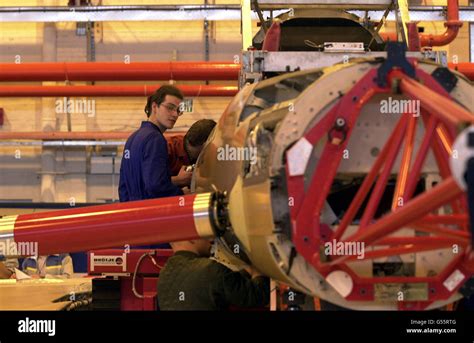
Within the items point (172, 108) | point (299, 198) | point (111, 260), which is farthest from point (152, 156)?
point (299, 198)

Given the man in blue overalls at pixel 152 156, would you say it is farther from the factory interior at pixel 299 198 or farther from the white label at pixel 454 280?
the white label at pixel 454 280

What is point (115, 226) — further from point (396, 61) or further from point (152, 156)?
point (152, 156)

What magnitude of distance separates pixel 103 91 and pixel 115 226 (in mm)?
8006

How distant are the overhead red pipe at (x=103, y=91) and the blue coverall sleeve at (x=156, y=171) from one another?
19.5 ft

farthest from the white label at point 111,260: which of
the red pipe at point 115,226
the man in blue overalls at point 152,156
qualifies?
the red pipe at point 115,226

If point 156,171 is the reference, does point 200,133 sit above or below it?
above

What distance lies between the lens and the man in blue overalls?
5.87 metres

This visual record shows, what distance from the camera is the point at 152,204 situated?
169 inches

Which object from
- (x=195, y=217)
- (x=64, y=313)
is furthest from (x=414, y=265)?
(x=64, y=313)

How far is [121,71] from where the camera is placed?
36.4 feet

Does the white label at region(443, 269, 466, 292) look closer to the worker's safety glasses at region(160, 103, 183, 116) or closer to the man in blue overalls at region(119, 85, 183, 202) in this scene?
the man in blue overalls at region(119, 85, 183, 202)

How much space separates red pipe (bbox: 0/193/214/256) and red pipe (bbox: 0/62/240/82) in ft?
22.4

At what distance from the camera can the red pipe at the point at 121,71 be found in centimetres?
1110

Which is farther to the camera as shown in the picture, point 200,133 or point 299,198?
point 200,133
